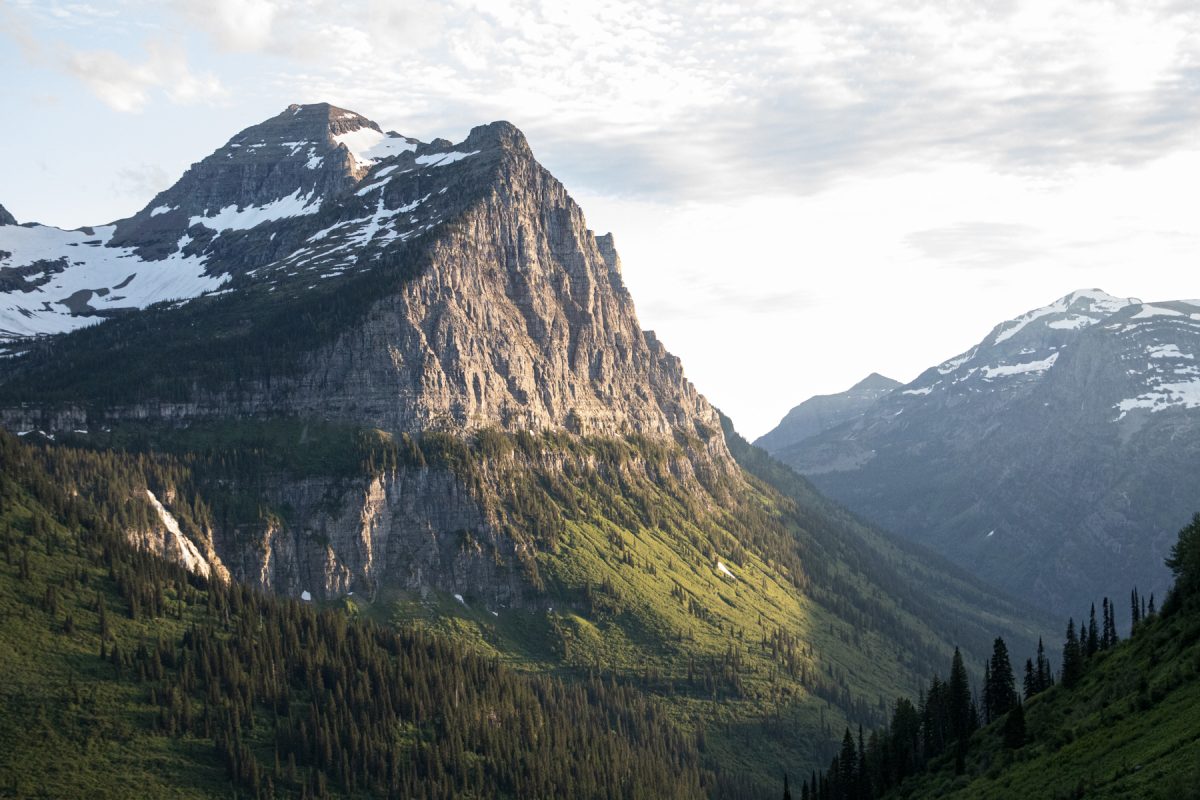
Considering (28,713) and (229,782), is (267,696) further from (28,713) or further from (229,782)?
(28,713)

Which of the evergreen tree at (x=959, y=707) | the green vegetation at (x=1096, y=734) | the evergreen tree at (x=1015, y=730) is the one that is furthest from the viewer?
the evergreen tree at (x=959, y=707)

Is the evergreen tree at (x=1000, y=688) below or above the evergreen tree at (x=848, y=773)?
above

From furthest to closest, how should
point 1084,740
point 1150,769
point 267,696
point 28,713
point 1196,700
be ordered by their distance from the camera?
point 267,696 < point 28,713 < point 1084,740 < point 1196,700 < point 1150,769

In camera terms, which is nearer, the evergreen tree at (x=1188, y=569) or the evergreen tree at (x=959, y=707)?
the evergreen tree at (x=1188, y=569)

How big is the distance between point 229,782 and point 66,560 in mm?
59886

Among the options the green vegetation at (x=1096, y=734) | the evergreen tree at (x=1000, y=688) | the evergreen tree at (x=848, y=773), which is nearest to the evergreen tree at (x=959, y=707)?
the green vegetation at (x=1096, y=734)

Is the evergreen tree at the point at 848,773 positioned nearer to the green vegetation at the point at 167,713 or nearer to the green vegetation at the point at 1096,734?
the green vegetation at the point at 1096,734

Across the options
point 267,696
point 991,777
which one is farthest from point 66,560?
point 991,777

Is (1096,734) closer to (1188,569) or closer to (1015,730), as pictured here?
(1015,730)

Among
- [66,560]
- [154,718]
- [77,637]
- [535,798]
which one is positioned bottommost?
[535,798]

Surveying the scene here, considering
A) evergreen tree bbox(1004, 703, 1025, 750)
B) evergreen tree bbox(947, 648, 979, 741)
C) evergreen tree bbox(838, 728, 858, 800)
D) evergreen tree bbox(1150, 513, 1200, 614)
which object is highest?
evergreen tree bbox(1150, 513, 1200, 614)

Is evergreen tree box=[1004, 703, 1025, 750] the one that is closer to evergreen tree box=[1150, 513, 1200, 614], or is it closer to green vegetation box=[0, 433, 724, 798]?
evergreen tree box=[1150, 513, 1200, 614]

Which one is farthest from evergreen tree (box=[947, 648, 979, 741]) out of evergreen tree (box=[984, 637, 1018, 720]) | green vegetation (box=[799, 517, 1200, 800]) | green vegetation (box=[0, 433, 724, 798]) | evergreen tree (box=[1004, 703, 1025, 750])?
green vegetation (box=[0, 433, 724, 798])

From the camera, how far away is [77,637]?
180500 millimetres
